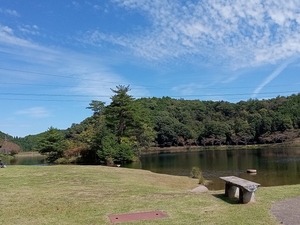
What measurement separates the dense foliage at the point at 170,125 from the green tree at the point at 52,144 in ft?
3.48

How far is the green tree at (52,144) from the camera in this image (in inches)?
2121

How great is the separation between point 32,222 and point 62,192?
415 cm

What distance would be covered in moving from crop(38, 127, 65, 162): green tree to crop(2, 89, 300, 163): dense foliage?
106 centimetres

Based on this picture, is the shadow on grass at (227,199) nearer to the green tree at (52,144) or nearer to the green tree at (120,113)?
the green tree at (120,113)

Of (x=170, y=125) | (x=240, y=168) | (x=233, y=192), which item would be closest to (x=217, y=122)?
(x=170, y=125)

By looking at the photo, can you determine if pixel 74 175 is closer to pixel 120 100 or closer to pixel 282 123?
pixel 120 100

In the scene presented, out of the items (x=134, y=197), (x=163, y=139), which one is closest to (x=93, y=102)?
(x=163, y=139)

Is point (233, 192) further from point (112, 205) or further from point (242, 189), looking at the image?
point (112, 205)

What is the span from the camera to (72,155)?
A: 50.8 meters

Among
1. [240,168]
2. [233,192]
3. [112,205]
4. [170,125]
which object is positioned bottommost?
[240,168]

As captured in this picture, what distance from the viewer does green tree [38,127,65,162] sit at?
53875 millimetres

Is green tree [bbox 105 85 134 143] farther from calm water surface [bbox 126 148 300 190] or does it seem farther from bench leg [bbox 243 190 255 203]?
bench leg [bbox 243 190 255 203]

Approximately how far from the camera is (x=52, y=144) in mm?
54156

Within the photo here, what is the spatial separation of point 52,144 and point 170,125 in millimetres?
64788
